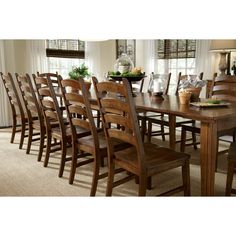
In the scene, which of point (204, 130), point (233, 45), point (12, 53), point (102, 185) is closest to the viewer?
point (204, 130)

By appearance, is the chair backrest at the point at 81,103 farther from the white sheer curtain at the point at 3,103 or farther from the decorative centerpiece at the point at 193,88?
the white sheer curtain at the point at 3,103

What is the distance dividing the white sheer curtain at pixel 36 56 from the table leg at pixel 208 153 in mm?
4015

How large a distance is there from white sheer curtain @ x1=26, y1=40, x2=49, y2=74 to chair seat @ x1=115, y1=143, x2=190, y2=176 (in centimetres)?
362

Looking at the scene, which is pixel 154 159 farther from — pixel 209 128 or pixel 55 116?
pixel 55 116

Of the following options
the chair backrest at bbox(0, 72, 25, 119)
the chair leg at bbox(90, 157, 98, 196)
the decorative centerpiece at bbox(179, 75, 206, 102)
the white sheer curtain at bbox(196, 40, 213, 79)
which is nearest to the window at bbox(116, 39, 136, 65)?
the white sheer curtain at bbox(196, 40, 213, 79)

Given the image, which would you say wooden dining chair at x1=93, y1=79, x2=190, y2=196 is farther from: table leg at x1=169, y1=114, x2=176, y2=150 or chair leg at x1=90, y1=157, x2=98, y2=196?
table leg at x1=169, y1=114, x2=176, y2=150

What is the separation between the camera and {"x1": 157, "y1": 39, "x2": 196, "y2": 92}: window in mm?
4985

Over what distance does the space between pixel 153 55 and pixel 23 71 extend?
7.88 feet

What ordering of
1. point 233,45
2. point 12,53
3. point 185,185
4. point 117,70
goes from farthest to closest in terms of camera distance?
point 12,53
point 233,45
point 117,70
point 185,185
